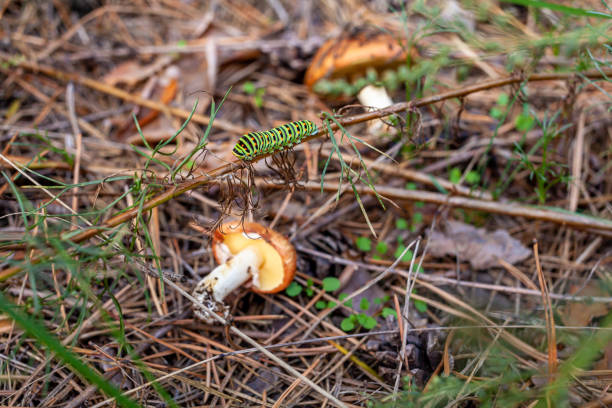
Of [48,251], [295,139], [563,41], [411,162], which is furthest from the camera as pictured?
[411,162]

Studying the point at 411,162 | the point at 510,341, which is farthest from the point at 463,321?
the point at 411,162

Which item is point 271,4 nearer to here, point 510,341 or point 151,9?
point 151,9

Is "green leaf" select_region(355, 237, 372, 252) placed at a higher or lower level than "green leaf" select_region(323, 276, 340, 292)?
higher

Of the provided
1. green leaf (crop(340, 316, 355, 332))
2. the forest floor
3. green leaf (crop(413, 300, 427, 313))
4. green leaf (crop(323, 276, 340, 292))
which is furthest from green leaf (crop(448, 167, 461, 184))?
green leaf (crop(340, 316, 355, 332))

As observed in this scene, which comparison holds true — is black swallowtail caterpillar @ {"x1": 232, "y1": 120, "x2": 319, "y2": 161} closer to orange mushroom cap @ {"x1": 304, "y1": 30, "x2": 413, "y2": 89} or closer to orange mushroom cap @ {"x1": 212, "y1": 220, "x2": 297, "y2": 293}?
orange mushroom cap @ {"x1": 212, "y1": 220, "x2": 297, "y2": 293}

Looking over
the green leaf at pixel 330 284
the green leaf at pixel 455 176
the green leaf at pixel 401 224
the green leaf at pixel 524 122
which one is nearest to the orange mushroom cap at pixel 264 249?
the green leaf at pixel 330 284

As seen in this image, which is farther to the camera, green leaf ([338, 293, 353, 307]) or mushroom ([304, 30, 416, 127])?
mushroom ([304, 30, 416, 127])

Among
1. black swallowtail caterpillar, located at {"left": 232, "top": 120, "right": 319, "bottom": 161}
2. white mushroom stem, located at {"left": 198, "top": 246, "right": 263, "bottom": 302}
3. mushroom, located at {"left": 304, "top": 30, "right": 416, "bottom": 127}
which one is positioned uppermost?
black swallowtail caterpillar, located at {"left": 232, "top": 120, "right": 319, "bottom": 161}
